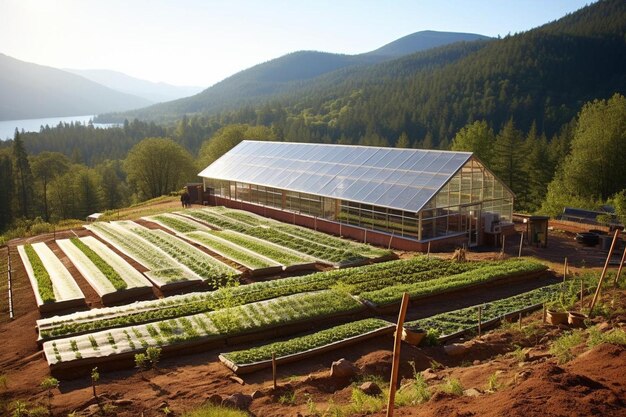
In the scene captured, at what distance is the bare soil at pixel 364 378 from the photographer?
27.2 ft

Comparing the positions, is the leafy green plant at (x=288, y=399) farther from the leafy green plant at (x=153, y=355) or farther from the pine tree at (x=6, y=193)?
the pine tree at (x=6, y=193)

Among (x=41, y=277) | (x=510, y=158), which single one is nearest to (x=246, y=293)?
(x=41, y=277)

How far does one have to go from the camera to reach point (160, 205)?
51781 millimetres

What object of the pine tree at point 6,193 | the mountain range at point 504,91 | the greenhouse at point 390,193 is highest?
the mountain range at point 504,91

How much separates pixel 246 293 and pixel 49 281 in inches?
388

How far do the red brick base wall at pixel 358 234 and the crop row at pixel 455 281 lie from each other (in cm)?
450

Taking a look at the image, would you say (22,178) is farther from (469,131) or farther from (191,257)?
(469,131)

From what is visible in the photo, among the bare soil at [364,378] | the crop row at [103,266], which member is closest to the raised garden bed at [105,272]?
the crop row at [103,266]

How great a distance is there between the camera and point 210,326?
648 inches

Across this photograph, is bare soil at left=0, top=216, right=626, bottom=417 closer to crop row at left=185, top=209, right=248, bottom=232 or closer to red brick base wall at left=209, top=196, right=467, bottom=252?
red brick base wall at left=209, top=196, right=467, bottom=252

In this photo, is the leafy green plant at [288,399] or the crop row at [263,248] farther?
the crop row at [263,248]

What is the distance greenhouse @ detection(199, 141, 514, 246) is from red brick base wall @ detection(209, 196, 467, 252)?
0.11 m

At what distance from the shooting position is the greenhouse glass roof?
99.0ft

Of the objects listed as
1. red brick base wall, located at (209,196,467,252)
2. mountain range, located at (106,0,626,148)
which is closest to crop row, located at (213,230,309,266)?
red brick base wall, located at (209,196,467,252)
